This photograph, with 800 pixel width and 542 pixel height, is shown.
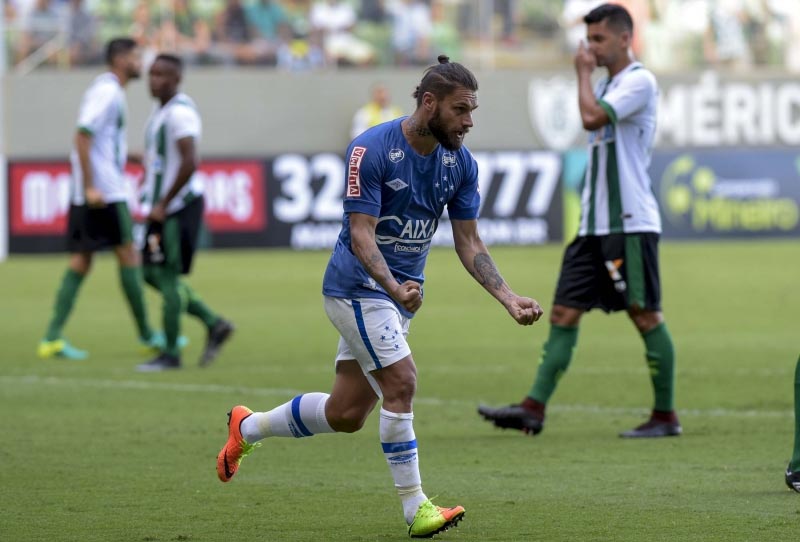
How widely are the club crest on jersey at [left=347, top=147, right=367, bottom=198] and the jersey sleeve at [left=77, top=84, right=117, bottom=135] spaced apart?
658 centimetres

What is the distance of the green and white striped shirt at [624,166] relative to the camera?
331 inches

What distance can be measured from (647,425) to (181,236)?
447 centimetres

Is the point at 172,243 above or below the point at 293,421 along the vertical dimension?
above

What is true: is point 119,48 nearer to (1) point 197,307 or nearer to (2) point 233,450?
(1) point 197,307

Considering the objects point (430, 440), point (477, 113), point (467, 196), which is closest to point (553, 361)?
point (430, 440)

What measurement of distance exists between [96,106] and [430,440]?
16.8 ft

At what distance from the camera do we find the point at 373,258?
5.69 meters

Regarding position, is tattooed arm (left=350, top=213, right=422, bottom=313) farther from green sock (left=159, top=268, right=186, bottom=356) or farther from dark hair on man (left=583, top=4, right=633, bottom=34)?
green sock (left=159, top=268, right=186, bottom=356)

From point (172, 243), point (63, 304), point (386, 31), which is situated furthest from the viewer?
point (386, 31)

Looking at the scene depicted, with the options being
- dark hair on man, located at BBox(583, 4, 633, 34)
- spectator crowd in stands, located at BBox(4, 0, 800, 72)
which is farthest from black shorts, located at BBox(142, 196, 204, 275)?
spectator crowd in stands, located at BBox(4, 0, 800, 72)

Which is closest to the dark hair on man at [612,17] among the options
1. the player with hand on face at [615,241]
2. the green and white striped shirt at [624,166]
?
the player with hand on face at [615,241]

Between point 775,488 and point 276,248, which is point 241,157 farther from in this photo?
point 775,488

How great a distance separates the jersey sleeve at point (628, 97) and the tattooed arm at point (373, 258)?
2897 millimetres

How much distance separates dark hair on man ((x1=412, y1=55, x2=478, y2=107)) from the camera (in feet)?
18.7
